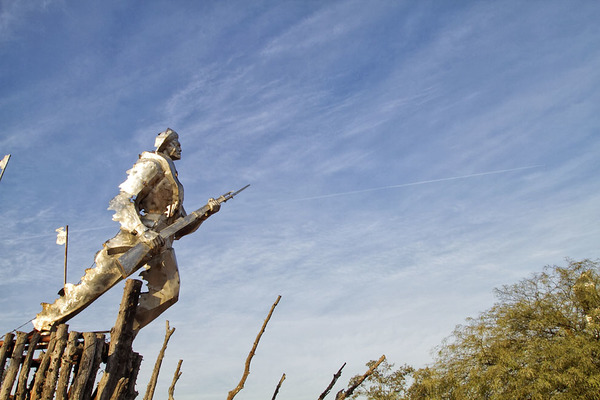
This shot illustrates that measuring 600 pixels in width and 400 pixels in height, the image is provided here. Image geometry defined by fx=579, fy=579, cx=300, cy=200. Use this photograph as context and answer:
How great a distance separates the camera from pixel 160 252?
723 centimetres

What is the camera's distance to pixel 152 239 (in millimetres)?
6961

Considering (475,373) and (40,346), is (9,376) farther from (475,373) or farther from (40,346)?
(475,373)

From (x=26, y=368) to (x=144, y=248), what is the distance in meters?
1.77

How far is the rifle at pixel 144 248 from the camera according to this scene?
6.71m

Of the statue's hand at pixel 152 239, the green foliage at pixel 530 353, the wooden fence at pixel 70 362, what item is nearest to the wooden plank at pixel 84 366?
the wooden fence at pixel 70 362

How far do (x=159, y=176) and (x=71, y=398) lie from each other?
2.96 meters

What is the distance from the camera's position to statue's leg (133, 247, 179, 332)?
7023 mm

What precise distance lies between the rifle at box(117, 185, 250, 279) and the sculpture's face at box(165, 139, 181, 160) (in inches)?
34.4

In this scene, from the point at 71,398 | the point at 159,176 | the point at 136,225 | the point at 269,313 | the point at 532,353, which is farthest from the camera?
the point at 532,353

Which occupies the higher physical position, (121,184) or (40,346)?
(121,184)

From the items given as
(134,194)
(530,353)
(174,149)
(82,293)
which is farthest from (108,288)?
(530,353)

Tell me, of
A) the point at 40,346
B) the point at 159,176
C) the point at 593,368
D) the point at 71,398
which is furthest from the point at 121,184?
the point at 593,368

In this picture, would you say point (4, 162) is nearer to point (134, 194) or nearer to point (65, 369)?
point (134, 194)

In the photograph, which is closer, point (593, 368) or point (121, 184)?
point (121, 184)
